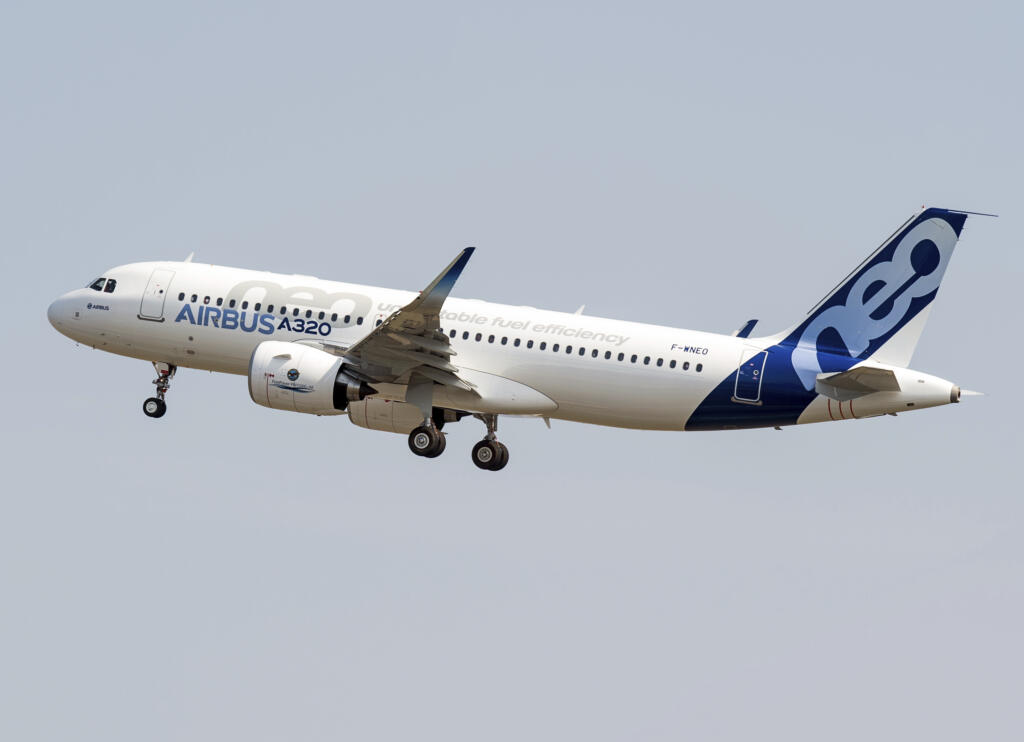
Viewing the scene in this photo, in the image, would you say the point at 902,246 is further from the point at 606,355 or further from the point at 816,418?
the point at 606,355

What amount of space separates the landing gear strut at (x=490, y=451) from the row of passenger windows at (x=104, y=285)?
14.0m

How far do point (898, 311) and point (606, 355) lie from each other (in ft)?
30.3

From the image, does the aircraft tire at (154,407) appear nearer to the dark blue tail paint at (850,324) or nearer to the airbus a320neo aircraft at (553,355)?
the airbus a320neo aircraft at (553,355)

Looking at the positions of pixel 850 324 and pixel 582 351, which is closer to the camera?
pixel 850 324

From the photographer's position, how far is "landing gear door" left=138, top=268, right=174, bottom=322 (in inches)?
2363

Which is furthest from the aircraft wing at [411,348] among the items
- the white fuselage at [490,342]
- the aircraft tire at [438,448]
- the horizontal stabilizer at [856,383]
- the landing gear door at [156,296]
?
the horizontal stabilizer at [856,383]

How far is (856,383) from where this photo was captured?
5291 centimetres

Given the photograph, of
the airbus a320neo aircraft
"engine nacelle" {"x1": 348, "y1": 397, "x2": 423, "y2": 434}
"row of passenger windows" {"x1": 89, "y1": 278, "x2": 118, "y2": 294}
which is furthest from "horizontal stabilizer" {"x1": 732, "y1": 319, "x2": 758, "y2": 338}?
"row of passenger windows" {"x1": 89, "y1": 278, "x2": 118, "y2": 294}

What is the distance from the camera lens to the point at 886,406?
52.9 m

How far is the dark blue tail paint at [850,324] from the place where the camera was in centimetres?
5394

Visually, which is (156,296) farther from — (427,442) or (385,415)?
Answer: (427,442)

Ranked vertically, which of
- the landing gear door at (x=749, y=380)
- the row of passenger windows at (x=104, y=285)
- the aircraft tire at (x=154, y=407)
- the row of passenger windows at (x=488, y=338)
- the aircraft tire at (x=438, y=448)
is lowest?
the aircraft tire at (x=438, y=448)

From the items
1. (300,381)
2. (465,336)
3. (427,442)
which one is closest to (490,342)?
(465,336)

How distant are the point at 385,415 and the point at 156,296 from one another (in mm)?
9033
